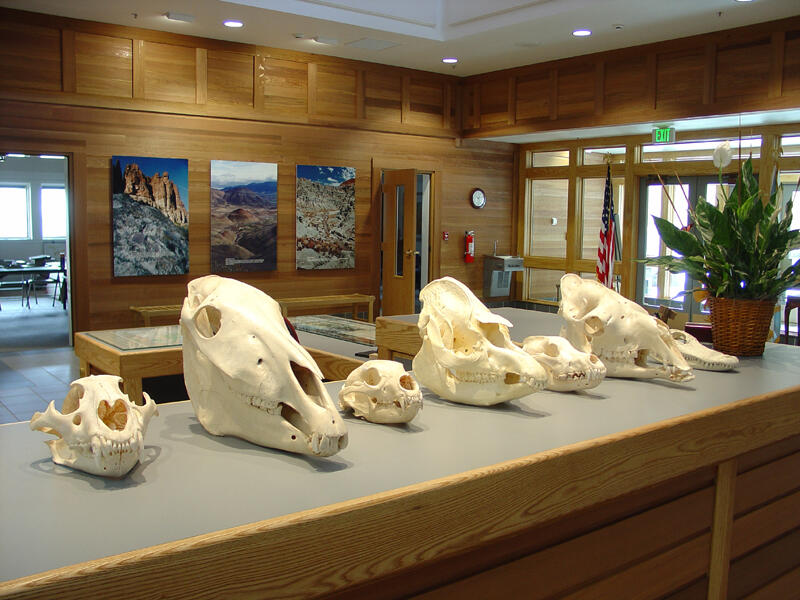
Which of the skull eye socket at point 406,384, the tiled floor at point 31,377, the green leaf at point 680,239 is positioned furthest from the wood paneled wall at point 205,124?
the skull eye socket at point 406,384

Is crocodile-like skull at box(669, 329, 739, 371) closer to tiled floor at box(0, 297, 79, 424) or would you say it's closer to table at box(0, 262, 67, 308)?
tiled floor at box(0, 297, 79, 424)

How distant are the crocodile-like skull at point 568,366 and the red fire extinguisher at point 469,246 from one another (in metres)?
8.48

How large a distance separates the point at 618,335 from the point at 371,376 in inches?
37.6

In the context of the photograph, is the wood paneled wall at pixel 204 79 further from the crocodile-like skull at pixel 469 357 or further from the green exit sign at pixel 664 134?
the crocodile-like skull at pixel 469 357

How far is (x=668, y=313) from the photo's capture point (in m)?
4.04

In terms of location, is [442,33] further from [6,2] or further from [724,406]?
[724,406]

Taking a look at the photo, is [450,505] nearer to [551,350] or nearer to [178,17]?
[551,350]

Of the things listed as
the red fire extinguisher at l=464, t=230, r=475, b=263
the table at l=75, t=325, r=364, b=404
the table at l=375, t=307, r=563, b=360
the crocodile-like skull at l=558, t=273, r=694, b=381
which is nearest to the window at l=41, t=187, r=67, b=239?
the red fire extinguisher at l=464, t=230, r=475, b=263

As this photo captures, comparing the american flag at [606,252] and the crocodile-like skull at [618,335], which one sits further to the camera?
the american flag at [606,252]

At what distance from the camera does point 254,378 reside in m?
1.75

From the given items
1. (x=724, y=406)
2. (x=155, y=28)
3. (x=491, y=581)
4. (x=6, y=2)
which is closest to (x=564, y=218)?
(x=155, y=28)

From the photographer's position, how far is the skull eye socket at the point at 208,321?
6.31ft

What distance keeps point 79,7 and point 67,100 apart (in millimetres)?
933

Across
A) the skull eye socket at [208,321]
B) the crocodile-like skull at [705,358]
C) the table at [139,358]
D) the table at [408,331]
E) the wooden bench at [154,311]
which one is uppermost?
the skull eye socket at [208,321]
